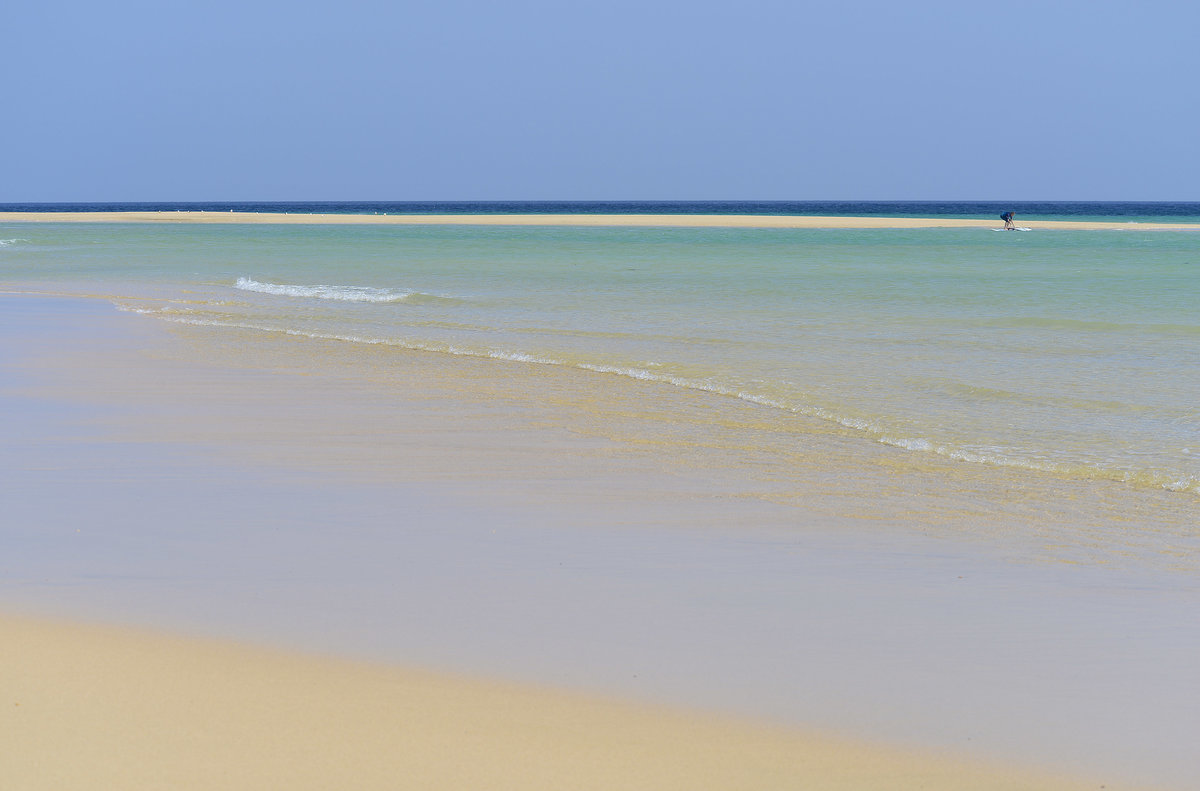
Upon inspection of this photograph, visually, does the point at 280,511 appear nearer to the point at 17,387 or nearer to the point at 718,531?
the point at 718,531

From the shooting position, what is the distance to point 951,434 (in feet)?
28.6

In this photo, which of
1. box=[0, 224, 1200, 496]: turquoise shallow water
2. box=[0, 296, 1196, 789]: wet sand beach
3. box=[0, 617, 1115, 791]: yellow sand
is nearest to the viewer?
box=[0, 617, 1115, 791]: yellow sand

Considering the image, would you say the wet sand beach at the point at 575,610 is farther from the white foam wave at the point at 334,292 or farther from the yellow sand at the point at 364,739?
the white foam wave at the point at 334,292

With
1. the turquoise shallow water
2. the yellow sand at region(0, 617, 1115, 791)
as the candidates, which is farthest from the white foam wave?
the yellow sand at region(0, 617, 1115, 791)

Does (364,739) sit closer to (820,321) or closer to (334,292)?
(820,321)

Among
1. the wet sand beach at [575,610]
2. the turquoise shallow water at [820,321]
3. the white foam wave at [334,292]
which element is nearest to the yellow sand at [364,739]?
the wet sand beach at [575,610]

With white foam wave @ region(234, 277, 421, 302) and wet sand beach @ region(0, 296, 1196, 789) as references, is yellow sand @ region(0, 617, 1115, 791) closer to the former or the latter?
wet sand beach @ region(0, 296, 1196, 789)

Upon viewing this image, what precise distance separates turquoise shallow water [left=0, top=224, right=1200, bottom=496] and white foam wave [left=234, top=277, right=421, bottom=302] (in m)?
0.13

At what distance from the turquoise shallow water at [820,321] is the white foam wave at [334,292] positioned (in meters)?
0.13

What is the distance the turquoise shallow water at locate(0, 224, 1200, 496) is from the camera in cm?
920

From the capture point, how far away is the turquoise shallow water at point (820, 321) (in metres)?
9.20

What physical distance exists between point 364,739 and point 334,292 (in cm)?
2017

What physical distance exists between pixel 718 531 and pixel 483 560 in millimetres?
1286

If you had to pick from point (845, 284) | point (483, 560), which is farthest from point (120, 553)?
point (845, 284)
